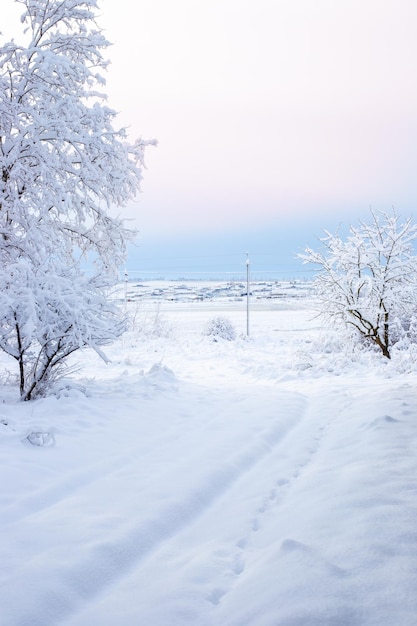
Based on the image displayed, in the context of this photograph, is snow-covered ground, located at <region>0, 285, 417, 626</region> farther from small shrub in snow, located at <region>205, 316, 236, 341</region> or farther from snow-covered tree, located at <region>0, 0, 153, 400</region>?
A: small shrub in snow, located at <region>205, 316, 236, 341</region>

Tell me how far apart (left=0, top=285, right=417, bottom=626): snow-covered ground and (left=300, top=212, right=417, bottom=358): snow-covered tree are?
4.52 meters

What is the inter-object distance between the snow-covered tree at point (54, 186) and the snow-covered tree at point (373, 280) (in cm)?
585

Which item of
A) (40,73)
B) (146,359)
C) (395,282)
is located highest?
(40,73)

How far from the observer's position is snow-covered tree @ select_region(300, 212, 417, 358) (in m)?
11.9

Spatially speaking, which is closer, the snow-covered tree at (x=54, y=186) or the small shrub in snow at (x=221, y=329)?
the snow-covered tree at (x=54, y=186)

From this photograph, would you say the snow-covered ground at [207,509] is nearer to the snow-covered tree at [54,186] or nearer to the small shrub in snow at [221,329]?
the snow-covered tree at [54,186]

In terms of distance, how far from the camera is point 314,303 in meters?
13.3

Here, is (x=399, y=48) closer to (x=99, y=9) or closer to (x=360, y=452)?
(x=99, y=9)

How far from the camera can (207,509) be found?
142 inches

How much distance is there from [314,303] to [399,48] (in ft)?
20.9

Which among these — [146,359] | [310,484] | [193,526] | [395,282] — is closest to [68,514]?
[193,526]

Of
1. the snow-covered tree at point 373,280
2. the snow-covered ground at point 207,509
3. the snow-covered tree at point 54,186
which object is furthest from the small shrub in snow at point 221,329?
the snow-covered ground at point 207,509

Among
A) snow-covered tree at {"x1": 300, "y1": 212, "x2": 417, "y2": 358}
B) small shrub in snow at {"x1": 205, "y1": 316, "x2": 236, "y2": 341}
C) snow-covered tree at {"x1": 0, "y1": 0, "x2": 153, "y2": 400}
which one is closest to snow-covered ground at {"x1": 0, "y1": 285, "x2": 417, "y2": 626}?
snow-covered tree at {"x1": 0, "y1": 0, "x2": 153, "y2": 400}

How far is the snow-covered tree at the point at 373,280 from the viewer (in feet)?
38.9
